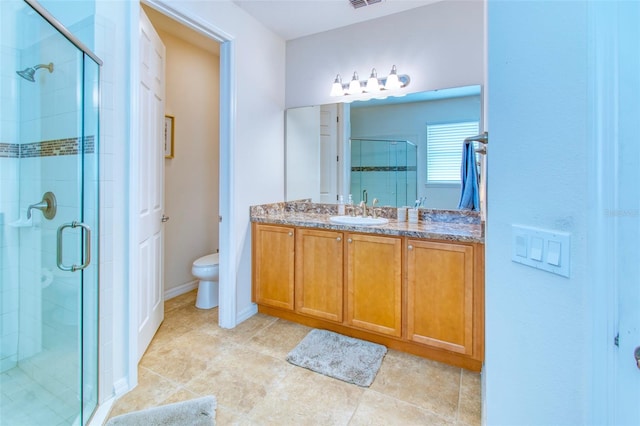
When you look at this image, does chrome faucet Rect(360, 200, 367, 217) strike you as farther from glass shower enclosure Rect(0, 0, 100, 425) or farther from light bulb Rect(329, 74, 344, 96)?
glass shower enclosure Rect(0, 0, 100, 425)

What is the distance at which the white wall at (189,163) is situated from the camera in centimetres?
306

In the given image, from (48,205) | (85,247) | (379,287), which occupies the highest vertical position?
(48,205)

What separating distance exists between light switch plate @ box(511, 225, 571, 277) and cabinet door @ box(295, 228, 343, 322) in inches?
58.5

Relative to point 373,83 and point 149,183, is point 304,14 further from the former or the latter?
point 149,183

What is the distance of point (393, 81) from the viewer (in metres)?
2.53

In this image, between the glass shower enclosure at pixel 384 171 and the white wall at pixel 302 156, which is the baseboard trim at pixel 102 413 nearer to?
the white wall at pixel 302 156

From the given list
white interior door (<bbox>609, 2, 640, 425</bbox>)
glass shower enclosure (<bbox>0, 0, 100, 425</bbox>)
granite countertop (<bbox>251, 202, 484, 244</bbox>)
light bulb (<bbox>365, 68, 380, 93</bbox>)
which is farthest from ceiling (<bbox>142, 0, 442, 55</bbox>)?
white interior door (<bbox>609, 2, 640, 425</bbox>)

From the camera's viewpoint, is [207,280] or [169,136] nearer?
[207,280]

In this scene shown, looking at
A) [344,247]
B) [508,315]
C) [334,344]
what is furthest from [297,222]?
[508,315]

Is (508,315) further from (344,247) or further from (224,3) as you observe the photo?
(224,3)

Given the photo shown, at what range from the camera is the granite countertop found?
1.95 m

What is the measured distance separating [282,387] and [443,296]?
1110mm

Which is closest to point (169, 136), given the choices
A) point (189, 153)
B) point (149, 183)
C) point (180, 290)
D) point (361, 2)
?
point (189, 153)

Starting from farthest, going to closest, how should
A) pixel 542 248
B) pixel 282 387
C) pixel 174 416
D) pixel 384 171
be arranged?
pixel 384 171, pixel 282 387, pixel 174 416, pixel 542 248
